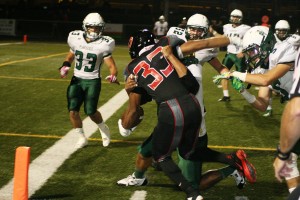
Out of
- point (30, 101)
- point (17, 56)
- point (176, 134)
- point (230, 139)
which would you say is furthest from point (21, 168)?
point (17, 56)

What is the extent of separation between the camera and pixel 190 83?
4496 mm

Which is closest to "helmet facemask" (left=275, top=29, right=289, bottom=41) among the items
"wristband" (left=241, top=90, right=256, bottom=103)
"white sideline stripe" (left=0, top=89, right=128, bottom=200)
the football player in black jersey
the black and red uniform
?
"white sideline stripe" (left=0, top=89, right=128, bottom=200)

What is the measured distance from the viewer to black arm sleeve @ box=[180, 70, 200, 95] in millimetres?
4439

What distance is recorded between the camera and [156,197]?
5.21 metres

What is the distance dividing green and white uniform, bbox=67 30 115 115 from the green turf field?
2.06ft

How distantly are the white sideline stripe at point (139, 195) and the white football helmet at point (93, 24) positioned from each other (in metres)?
2.68

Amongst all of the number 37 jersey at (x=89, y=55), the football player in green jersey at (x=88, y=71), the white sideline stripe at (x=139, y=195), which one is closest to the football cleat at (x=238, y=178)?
the white sideline stripe at (x=139, y=195)

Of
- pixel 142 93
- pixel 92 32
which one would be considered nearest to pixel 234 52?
pixel 92 32

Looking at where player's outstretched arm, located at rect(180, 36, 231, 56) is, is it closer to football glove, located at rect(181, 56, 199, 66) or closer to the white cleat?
football glove, located at rect(181, 56, 199, 66)

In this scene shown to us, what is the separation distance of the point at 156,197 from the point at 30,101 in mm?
5721

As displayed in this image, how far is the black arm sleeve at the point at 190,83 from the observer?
14.6 ft

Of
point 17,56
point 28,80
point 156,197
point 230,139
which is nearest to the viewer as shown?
point 156,197

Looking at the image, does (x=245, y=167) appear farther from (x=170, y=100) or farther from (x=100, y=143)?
(x=100, y=143)

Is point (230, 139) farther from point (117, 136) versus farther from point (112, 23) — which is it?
point (112, 23)
